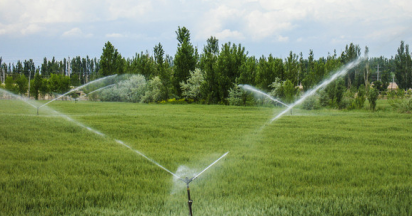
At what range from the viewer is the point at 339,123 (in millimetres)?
12477

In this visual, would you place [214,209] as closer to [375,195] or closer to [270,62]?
[375,195]

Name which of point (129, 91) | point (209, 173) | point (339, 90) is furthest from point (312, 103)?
point (129, 91)

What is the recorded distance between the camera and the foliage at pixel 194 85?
110 ft

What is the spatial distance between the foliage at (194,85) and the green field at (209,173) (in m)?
23.6

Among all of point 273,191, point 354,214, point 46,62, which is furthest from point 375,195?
point 46,62

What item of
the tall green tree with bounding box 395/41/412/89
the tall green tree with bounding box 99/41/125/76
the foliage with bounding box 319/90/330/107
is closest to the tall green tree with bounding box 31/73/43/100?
the tall green tree with bounding box 99/41/125/76

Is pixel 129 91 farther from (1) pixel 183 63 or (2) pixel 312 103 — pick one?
(2) pixel 312 103

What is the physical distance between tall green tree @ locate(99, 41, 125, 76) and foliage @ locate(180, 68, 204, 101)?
12182 millimetres

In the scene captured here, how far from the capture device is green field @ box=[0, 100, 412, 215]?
403cm

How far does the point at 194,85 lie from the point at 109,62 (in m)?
14.7

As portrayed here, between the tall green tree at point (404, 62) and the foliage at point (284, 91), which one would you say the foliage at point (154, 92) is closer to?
the foliage at point (284, 91)

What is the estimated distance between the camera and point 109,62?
4225 cm

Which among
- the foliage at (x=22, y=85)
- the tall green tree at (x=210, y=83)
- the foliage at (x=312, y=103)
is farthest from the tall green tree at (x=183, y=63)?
the foliage at (x=22, y=85)

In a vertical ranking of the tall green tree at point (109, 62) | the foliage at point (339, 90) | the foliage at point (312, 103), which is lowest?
the foliage at point (312, 103)
